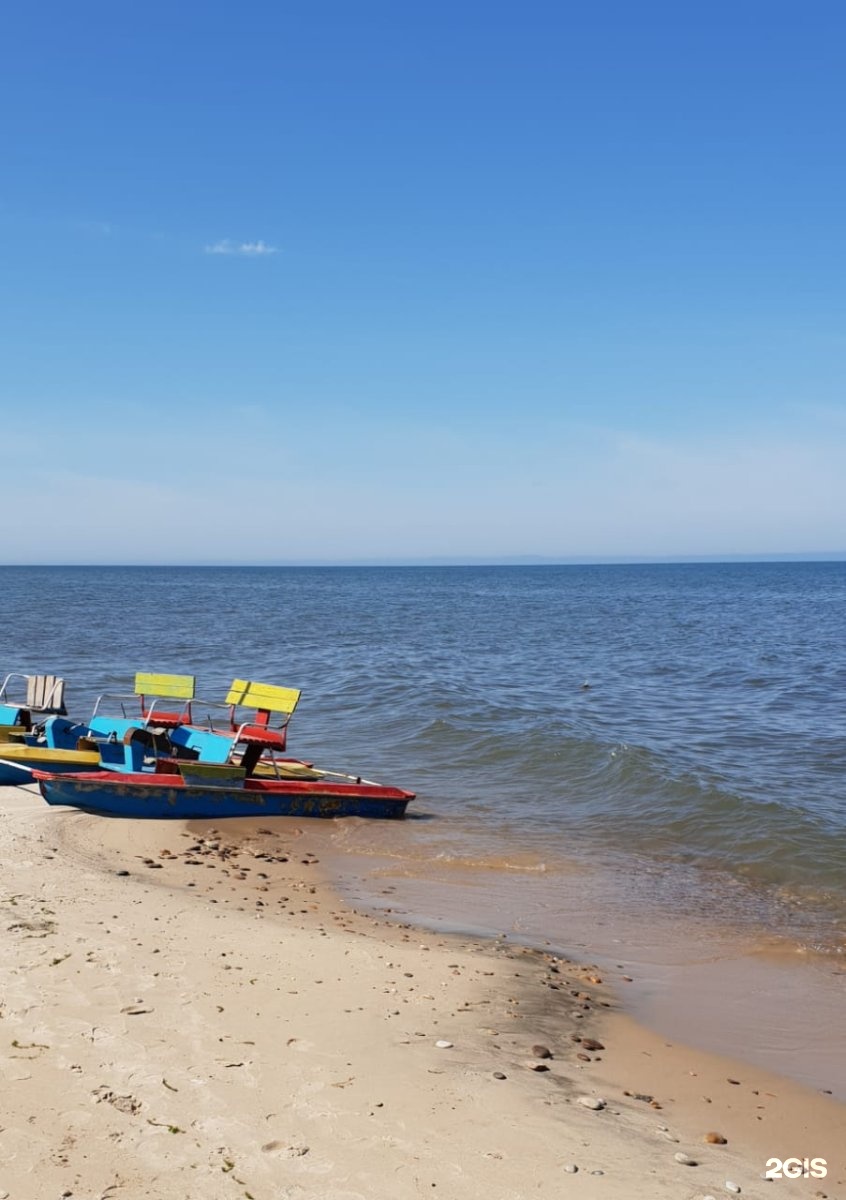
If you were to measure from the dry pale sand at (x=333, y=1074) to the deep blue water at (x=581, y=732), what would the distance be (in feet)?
12.6

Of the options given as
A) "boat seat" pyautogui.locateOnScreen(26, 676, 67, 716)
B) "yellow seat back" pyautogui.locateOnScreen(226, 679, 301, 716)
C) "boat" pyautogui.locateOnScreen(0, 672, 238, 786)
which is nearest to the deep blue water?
"yellow seat back" pyautogui.locateOnScreen(226, 679, 301, 716)

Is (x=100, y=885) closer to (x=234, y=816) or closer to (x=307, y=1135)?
(x=234, y=816)

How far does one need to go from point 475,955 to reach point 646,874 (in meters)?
4.07

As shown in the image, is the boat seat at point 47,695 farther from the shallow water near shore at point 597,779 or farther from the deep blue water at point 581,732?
the deep blue water at point 581,732

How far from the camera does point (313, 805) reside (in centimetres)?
1412

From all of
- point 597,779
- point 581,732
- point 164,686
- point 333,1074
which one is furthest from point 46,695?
point 333,1074

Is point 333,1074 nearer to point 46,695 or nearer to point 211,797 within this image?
point 211,797

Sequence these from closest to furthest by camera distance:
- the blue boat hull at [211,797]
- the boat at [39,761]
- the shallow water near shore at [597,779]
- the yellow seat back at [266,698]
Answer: the shallow water near shore at [597,779]
the blue boat hull at [211,797]
the boat at [39,761]
the yellow seat back at [266,698]

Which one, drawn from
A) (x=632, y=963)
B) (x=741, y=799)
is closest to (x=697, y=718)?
(x=741, y=799)

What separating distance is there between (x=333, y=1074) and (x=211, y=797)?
7983 millimetres

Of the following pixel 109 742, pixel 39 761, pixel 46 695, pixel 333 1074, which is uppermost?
pixel 46 695

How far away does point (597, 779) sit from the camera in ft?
54.7

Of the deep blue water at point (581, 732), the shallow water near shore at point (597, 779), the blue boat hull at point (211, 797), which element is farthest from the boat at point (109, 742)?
the deep blue water at point (581, 732)

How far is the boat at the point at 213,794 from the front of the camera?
12867 mm
